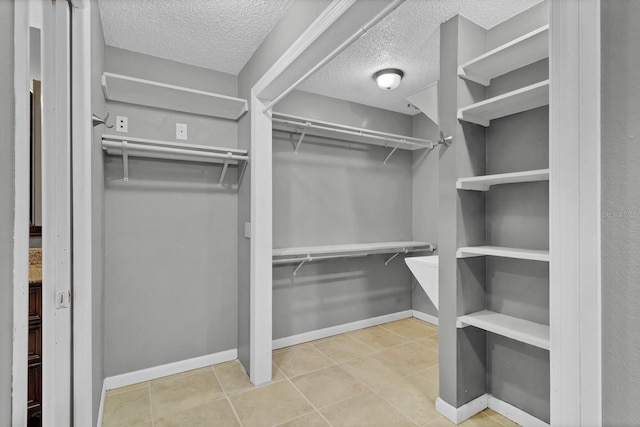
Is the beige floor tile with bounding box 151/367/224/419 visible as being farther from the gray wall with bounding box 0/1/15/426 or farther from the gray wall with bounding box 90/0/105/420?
the gray wall with bounding box 0/1/15/426

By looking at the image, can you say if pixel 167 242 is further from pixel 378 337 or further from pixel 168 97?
pixel 378 337

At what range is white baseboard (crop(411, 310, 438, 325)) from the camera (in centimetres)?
345

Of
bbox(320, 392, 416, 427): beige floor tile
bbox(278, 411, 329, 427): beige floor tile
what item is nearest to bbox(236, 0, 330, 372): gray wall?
bbox(278, 411, 329, 427): beige floor tile

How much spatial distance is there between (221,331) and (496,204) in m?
2.22

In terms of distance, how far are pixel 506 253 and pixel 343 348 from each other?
5.84ft

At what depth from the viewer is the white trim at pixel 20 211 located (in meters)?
0.55

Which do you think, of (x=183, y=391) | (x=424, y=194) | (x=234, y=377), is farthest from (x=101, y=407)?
(x=424, y=194)

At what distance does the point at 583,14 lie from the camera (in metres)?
0.71

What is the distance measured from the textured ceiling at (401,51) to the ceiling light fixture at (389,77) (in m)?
0.04

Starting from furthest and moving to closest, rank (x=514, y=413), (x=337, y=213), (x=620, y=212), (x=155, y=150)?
(x=337, y=213) → (x=155, y=150) → (x=514, y=413) → (x=620, y=212)

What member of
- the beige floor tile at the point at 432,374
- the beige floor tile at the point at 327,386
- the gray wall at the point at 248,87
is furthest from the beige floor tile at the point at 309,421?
the beige floor tile at the point at 432,374

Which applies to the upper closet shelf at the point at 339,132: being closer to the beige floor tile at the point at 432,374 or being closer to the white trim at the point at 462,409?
the beige floor tile at the point at 432,374

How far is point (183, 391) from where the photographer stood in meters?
2.19

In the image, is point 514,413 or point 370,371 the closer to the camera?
point 514,413
